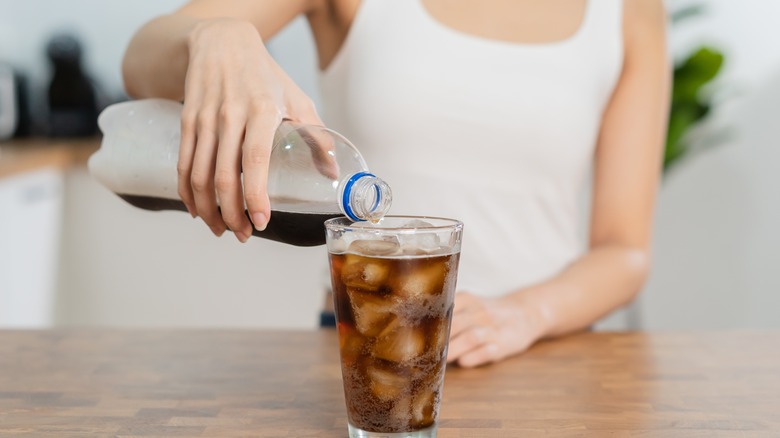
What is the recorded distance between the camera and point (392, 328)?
2.24 ft

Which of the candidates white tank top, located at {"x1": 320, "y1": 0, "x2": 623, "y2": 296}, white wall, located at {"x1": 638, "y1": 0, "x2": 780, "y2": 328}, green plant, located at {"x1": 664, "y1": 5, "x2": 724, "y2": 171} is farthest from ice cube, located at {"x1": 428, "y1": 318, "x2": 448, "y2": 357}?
white wall, located at {"x1": 638, "y1": 0, "x2": 780, "y2": 328}

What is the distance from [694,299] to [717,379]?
238cm

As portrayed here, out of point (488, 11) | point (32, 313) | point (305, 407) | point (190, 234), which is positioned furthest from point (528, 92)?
point (32, 313)

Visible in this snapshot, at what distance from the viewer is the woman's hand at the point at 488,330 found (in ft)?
3.19

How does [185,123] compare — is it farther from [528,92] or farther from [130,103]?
[528,92]

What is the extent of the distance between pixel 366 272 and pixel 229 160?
0.14m

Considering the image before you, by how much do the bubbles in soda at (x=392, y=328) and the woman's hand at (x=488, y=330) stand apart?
0.78 feet

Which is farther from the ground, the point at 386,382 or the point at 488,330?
the point at 386,382

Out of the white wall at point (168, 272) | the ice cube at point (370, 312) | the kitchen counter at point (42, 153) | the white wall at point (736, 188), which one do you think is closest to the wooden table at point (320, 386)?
the ice cube at point (370, 312)

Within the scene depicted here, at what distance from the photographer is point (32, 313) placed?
2812 millimetres

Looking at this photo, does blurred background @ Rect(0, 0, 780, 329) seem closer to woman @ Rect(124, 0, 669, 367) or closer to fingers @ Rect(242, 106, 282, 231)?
woman @ Rect(124, 0, 669, 367)

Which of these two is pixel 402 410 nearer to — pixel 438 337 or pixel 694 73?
pixel 438 337

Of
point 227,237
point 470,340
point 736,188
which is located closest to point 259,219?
point 470,340

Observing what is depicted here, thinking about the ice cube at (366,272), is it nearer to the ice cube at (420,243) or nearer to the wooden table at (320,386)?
the ice cube at (420,243)
